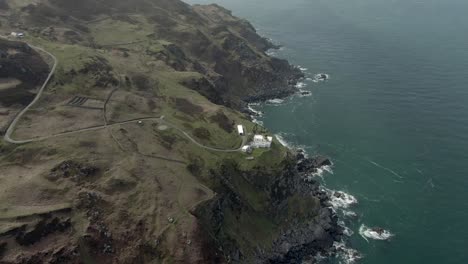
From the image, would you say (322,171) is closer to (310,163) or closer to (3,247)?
(310,163)

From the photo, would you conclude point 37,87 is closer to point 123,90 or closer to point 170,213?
point 123,90

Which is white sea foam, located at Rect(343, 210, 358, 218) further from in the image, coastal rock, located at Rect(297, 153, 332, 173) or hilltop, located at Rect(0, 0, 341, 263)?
coastal rock, located at Rect(297, 153, 332, 173)

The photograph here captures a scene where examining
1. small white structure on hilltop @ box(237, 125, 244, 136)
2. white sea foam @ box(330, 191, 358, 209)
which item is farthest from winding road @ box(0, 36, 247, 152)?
white sea foam @ box(330, 191, 358, 209)

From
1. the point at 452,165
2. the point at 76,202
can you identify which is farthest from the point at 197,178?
the point at 452,165

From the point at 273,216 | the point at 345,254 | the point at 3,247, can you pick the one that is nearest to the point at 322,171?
the point at 273,216

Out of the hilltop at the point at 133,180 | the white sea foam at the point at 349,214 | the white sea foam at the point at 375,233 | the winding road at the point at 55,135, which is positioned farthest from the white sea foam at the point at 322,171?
the winding road at the point at 55,135
